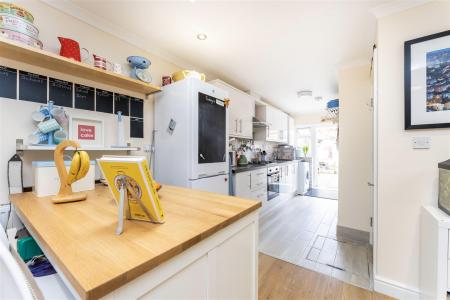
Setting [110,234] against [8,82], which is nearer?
[110,234]

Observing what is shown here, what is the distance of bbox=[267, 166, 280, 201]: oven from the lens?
3.67m

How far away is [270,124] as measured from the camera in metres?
4.43

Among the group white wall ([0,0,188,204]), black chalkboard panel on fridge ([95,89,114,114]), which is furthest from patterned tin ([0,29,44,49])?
black chalkboard panel on fridge ([95,89,114,114])

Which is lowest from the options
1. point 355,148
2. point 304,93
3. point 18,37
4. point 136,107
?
point 355,148

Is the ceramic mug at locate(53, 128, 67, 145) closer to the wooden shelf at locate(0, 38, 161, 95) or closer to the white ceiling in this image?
the wooden shelf at locate(0, 38, 161, 95)

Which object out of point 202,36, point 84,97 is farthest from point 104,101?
point 202,36

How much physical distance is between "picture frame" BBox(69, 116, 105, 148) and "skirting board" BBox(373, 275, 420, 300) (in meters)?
2.62

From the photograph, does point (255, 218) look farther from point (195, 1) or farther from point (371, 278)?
point (195, 1)

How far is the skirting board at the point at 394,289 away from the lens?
147 cm

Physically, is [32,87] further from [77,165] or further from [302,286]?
[302,286]

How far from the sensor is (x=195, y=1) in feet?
5.29

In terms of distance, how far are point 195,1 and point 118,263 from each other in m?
1.88

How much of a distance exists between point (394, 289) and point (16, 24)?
3.28 m

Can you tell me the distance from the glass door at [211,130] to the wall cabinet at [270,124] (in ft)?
6.83
